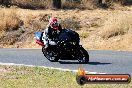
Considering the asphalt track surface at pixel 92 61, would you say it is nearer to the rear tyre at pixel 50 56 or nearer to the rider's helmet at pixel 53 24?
the rear tyre at pixel 50 56

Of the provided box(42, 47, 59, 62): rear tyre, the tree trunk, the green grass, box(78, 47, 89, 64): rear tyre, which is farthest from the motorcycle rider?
the tree trunk

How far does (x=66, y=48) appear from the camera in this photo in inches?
641

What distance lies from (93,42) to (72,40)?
855cm

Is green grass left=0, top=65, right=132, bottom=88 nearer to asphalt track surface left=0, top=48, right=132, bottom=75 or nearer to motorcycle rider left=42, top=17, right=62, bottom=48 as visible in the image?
asphalt track surface left=0, top=48, right=132, bottom=75

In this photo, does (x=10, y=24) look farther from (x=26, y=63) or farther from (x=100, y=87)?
(x=100, y=87)

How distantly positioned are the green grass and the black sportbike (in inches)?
78.8

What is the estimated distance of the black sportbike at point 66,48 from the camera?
15891 millimetres

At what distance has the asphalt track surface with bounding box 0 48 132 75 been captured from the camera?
1473 cm

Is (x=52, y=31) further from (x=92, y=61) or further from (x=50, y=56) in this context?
(x=92, y=61)

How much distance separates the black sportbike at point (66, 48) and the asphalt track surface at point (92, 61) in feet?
0.78

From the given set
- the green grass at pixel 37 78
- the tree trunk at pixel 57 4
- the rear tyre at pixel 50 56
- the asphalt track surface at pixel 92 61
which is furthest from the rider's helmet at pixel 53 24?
the tree trunk at pixel 57 4

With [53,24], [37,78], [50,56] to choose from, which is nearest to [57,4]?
[50,56]

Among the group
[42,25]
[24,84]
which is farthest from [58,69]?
[42,25]

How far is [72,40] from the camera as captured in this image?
15906mm
